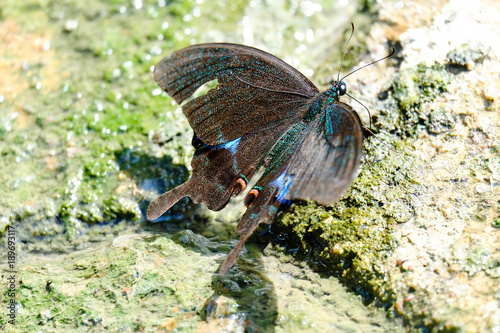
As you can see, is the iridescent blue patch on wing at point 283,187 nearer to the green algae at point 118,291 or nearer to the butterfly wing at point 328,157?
the butterfly wing at point 328,157

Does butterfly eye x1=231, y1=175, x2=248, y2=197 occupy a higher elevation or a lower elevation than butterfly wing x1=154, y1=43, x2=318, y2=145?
lower

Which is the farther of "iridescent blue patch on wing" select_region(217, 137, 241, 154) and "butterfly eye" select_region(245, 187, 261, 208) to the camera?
"iridescent blue patch on wing" select_region(217, 137, 241, 154)

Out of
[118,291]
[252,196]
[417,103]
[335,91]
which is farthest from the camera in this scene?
[417,103]

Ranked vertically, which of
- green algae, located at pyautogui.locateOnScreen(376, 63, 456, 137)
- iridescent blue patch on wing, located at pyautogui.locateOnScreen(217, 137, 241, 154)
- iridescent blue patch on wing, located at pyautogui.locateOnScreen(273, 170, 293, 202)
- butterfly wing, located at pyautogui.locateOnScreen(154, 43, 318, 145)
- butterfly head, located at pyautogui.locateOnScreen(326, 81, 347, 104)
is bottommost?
iridescent blue patch on wing, located at pyautogui.locateOnScreen(273, 170, 293, 202)

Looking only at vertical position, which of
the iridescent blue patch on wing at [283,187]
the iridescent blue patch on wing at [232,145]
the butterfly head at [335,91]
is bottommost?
the iridescent blue patch on wing at [283,187]

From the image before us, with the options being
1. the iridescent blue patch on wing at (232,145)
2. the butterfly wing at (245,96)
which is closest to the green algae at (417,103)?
the butterfly wing at (245,96)

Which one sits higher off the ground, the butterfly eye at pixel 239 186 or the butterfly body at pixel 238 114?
the butterfly body at pixel 238 114

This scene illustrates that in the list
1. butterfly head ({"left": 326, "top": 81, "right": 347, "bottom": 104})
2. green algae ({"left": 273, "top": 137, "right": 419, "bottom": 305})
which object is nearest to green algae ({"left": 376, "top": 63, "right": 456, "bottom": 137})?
green algae ({"left": 273, "top": 137, "right": 419, "bottom": 305})

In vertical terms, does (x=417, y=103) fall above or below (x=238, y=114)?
above

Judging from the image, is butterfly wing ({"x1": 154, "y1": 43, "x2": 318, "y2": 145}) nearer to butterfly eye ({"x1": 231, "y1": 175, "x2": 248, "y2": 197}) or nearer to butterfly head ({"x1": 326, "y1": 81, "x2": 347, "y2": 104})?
butterfly head ({"x1": 326, "y1": 81, "x2": 347, "y2": 104})

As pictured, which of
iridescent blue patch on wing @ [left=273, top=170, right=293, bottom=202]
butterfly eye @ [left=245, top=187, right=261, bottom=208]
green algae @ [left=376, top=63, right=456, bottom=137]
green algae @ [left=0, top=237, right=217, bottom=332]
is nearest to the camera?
green algae @ [left=0, top=237, right=217, bottom=332]

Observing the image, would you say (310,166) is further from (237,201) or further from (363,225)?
(237,201)

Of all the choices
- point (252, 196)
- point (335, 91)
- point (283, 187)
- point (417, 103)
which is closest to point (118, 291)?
point (252, 196)
